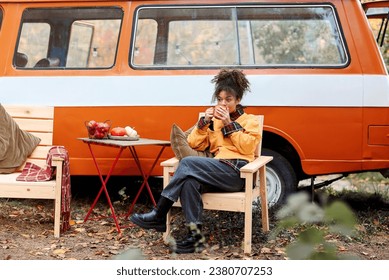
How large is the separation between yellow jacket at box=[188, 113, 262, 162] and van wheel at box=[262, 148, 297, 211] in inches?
39.2

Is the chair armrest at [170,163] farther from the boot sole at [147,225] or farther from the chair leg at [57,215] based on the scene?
the chair leg at [57,215]

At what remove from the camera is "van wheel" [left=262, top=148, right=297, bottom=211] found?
6137 mm

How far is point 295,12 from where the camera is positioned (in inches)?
239

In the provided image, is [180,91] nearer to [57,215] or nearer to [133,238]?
[133,238]

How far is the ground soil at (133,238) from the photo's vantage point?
479 centimetres

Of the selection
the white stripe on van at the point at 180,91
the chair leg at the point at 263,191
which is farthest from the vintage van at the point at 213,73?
the chair leg at the point at 263,191

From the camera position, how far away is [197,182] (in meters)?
4.70

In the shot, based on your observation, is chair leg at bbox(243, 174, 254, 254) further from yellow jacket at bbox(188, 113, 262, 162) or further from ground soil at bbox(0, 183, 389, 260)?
yellow jacket at bbox(188, 113, 262, 162)

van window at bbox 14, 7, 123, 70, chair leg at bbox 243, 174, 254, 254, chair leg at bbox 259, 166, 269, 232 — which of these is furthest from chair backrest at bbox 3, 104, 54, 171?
chair leg at bbox 243, 174, 254, 254

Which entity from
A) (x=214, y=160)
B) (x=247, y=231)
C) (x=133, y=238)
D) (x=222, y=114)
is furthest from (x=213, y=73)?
(x=247, y=231)

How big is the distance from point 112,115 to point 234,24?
4.74 feet

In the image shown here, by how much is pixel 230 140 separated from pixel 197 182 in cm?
50
